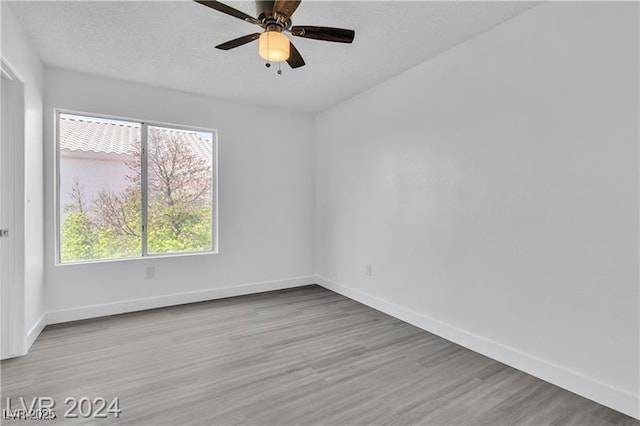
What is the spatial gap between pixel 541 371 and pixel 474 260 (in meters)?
0.89

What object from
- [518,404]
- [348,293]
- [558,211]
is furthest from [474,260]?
[348,293]

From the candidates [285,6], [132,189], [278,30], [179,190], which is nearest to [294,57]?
[278,30]

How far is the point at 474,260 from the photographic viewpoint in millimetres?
2686

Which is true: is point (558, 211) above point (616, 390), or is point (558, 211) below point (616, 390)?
above

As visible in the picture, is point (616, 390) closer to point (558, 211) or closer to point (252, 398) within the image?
point (558, 211)

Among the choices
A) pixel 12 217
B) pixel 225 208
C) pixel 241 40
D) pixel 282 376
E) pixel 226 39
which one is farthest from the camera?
pixel 225 208

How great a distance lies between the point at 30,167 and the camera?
2.74m

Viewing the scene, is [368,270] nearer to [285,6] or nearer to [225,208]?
[225,208]

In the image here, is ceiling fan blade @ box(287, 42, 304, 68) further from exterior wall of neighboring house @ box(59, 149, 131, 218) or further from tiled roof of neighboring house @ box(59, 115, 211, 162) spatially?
exterior wall of neighboring house @ box(59, 149, 131, 218)

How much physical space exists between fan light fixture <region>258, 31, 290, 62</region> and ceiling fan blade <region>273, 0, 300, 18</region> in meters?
0.12

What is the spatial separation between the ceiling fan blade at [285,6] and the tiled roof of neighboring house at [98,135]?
104 inches

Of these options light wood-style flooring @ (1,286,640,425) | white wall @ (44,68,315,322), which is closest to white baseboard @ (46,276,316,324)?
white wall @ (44,68,315,322)

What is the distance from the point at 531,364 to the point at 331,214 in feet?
9.34

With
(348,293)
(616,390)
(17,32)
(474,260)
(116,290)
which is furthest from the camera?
(348,293)
